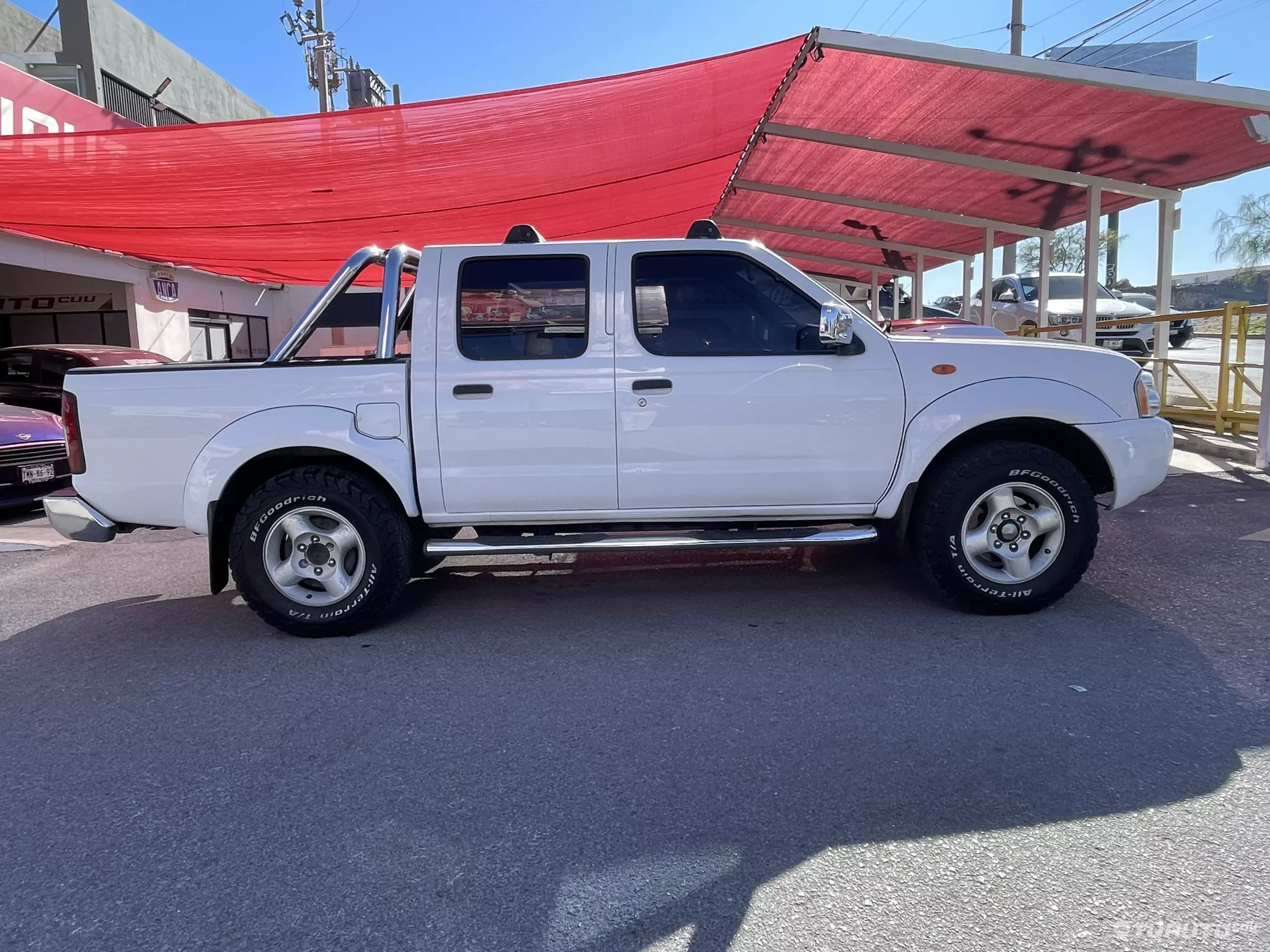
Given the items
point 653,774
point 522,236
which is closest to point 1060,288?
point 522,236

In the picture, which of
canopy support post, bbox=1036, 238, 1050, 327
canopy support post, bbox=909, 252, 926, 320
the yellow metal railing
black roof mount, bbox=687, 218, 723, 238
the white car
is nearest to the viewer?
black roof mount, bbox=687, 218, 723, 238

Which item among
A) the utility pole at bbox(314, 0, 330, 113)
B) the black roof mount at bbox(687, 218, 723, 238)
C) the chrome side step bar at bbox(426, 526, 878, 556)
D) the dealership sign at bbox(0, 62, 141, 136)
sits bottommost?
the chrome side step bar at bbox(426, 526, 878, 556)

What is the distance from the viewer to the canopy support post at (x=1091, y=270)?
1068 cm

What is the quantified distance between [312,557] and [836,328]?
3005mm

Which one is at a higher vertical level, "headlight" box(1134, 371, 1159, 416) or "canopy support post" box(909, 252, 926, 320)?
"canopy support post" box(909, 252, 926, 320)

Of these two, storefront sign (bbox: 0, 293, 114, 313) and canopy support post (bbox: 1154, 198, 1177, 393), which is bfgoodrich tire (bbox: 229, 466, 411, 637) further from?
storefront sign (bbox: 0, 293, 114, 313)

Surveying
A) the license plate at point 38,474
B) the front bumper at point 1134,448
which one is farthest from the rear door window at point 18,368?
the front bumper at point 1134,448

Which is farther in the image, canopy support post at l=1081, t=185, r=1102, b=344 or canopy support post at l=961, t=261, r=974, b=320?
canopy support post at l=961, t=261, r=974, b=320

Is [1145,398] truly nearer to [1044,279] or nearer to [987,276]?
[1044,279]

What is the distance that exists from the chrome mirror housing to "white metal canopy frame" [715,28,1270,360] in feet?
12.4

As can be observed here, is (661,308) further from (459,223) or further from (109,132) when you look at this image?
(459,223)

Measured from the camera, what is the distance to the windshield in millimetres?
19656

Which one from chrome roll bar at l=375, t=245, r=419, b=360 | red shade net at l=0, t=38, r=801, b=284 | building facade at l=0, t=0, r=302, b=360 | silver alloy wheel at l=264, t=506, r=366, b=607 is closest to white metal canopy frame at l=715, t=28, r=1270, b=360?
red shade net at l=0, t=38, r=801, b=284

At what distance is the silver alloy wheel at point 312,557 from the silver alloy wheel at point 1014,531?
10.7 ft
